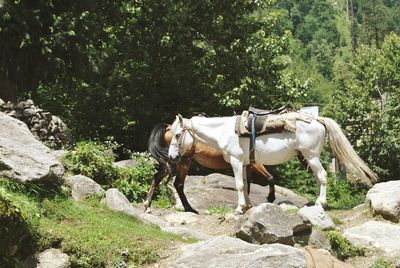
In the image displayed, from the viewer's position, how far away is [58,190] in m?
9.24

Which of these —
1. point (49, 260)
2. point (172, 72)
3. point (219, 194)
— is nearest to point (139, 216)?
point (49, 260)

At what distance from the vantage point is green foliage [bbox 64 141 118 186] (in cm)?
1296

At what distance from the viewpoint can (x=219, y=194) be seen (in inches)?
608

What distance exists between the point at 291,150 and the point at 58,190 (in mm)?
5126

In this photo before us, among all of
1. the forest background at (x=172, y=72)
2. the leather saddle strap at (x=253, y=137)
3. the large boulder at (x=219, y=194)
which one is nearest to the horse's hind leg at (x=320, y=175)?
the leather saddle strap at (x=253, y=137)

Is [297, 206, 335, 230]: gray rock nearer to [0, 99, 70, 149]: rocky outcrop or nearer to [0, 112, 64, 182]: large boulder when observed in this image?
[0, 112, 64, 182]: large boulder

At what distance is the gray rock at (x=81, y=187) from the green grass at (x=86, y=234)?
1.29 meters

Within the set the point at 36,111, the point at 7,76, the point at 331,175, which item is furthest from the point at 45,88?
the point at 331,175

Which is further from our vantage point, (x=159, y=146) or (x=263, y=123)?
(x=159, y=146)

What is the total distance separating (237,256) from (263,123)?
4.97 m

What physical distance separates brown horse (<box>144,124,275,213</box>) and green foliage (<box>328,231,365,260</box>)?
3.31 m

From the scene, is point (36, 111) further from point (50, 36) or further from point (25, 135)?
point (25, 135)

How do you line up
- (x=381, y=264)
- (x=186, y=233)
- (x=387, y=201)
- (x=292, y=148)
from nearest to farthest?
(x=381, y=264) → (x=186, y=233) → (x=387, y=201) → (x=292, y=148)

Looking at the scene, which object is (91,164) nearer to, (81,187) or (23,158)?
(81,187)
